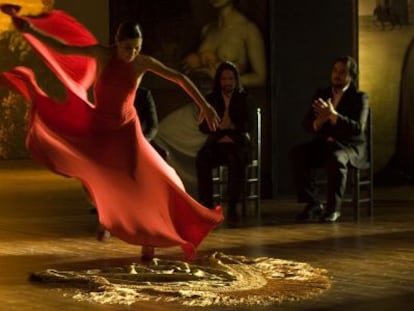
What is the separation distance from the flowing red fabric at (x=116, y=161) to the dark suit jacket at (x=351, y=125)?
2.45 meters

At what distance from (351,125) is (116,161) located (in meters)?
2.68

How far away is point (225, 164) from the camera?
329 inches

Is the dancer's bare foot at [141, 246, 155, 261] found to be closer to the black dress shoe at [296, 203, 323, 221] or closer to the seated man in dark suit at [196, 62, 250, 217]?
the seated man in dark suit at [196, 62, 250, 217]

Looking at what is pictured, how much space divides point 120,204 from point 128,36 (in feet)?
2.85

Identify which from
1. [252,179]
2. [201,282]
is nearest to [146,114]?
[252,179]

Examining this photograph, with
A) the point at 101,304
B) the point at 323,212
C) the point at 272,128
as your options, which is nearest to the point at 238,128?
the point at 323,212

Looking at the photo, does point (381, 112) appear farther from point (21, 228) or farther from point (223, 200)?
point (21, 228)

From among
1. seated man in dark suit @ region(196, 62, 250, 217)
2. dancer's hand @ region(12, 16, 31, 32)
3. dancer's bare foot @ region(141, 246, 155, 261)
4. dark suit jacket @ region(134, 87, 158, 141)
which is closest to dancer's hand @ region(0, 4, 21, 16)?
dancer's hand @ region(12, 16, 31, 32)

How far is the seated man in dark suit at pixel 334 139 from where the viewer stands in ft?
26.4

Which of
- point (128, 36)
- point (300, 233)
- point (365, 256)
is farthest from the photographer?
point (300, 233)

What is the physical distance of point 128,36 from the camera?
5.71 meters

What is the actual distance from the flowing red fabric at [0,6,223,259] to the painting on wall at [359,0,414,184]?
195 inches

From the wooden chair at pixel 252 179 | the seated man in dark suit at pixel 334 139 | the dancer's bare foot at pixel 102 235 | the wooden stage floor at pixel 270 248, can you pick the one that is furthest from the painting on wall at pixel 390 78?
the dancer's bare foot at pixel 102 235

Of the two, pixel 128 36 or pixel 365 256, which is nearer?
pixel 128 36
